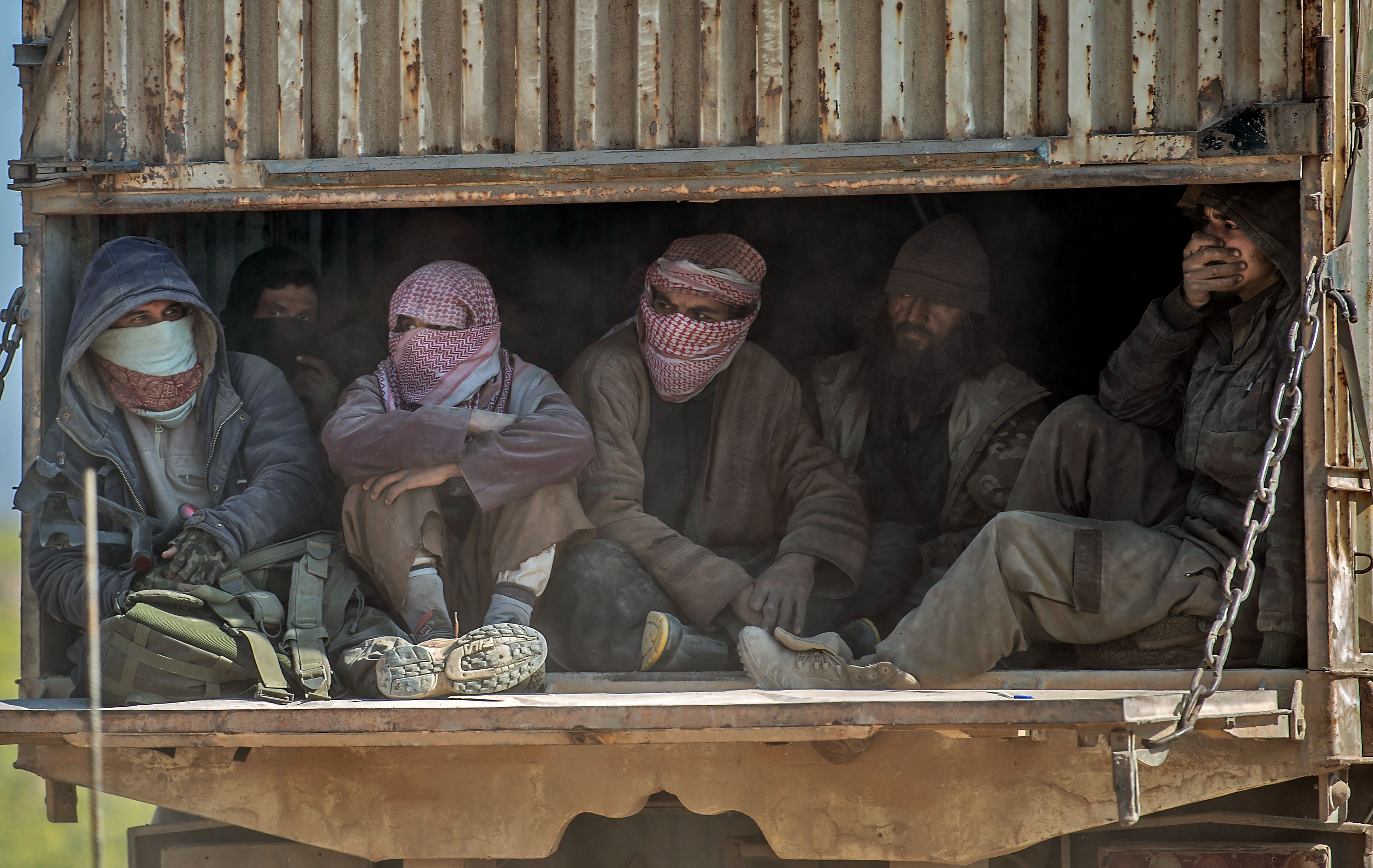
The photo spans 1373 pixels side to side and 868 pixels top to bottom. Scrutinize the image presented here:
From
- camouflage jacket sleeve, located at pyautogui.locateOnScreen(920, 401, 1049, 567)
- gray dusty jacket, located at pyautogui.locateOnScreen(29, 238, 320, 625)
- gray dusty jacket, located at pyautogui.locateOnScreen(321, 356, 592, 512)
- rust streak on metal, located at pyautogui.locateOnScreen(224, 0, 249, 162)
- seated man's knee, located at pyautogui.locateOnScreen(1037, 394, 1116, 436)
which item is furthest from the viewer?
camouflage jacket sleeve, located at pyautogui.locateOnScreen(920, 401, 1049, 567)

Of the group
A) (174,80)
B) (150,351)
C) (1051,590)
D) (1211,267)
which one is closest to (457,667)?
(150,351)

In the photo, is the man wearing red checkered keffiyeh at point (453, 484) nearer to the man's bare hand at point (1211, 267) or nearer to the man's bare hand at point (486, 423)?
the man's bare hand at point (486, 423)

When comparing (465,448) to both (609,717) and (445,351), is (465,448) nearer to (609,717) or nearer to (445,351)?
(445,351)

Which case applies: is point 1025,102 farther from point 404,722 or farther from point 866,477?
point 404,722

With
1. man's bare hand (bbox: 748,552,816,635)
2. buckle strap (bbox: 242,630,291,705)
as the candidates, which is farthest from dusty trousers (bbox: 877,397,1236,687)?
buckle strap (bbox: 242,630,291,705)

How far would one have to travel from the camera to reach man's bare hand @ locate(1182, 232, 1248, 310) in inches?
177

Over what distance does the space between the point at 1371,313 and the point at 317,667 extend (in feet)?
10.9

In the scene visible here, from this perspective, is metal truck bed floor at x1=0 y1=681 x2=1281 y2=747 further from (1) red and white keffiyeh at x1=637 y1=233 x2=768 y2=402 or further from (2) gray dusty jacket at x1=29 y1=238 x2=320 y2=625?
(1) red and white keffiyeh at x1=637 y1=233 x2=768 y2=402

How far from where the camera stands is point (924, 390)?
547 cm

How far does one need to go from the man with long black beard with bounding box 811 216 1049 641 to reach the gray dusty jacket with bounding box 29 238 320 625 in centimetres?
202

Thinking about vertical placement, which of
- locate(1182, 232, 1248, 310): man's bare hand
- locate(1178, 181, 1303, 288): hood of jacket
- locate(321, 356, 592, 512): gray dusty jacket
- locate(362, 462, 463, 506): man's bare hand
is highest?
locate(1178, 181, 1303, 288): hood of jacket

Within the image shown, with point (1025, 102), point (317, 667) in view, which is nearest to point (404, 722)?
point (317, 667)

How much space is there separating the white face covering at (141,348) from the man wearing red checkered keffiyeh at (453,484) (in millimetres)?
566

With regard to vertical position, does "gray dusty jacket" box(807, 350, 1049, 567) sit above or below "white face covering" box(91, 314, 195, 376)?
below
